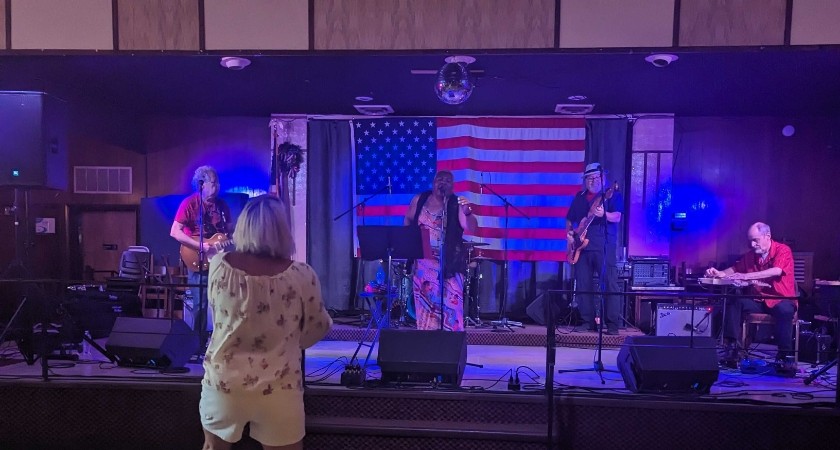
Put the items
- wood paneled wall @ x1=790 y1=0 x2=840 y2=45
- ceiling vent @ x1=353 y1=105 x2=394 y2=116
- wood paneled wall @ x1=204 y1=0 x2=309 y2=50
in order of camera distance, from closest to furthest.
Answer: wood paneled wall @ x1=790 y1=0 x2=840 y2=45, wood paneled wall @ x1=204 y1=0 x2=309 y2=50, ceiling vent @ x1=353 y1=105 x2=394 y2=116

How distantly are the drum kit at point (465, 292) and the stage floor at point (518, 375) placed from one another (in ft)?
3.57

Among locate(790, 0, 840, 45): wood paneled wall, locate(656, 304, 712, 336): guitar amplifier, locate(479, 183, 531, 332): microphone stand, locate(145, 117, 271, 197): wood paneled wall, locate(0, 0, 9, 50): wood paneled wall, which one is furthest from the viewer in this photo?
locate(145, 117, 271, 197): wood paneled wall

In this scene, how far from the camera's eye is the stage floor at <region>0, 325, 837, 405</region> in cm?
429

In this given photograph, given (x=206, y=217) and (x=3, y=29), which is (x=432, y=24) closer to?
(x=206, y=217)

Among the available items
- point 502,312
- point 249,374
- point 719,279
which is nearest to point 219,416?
point 249,374

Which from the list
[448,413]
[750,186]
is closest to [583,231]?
[750,186]

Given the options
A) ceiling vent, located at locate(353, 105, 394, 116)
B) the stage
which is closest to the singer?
the stage

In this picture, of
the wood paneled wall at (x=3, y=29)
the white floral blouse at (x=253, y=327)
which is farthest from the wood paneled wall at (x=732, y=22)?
the wood paneled wall at (x=3, y=29)

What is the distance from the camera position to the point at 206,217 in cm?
545

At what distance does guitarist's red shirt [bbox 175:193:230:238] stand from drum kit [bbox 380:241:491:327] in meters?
2.27

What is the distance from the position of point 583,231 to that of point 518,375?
261 cm

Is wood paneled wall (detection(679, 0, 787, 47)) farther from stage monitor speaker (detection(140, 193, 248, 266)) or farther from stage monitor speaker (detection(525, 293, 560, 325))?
stage monitor speaker (detection(140, 193, 248, 266))

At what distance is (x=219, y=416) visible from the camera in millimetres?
2426

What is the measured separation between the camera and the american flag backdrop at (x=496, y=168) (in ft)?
25.5
